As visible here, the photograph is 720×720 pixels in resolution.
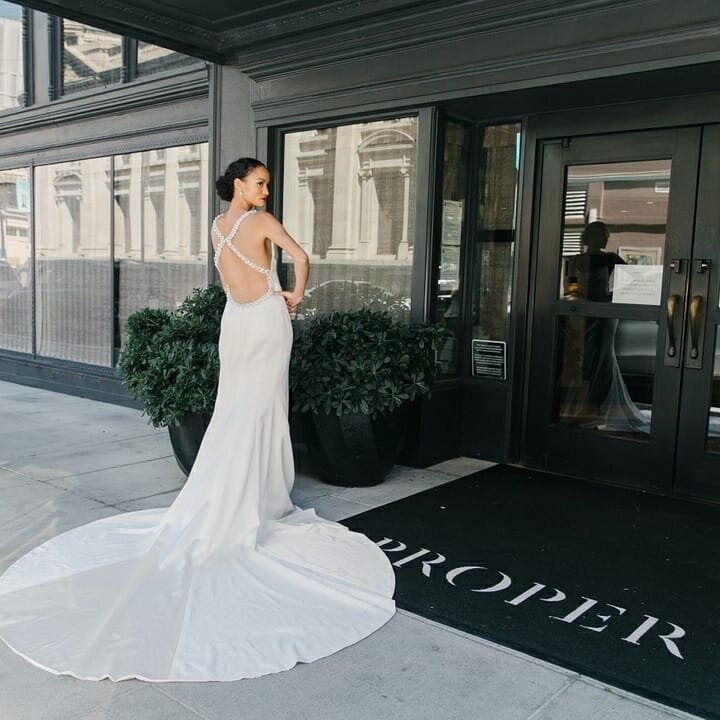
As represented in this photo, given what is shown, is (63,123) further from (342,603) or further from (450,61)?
(342,603)

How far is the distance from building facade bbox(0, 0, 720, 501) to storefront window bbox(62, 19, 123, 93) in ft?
2.79

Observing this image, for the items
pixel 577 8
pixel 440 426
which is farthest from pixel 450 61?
pixel 440 426

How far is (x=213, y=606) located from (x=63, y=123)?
277 inches

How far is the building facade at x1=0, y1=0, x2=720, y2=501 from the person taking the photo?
4.95 m

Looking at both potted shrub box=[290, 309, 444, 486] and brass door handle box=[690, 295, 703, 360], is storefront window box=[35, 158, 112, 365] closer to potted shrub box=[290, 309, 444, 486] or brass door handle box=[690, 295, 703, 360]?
potted shrub box=[290, 309, 444, 486]

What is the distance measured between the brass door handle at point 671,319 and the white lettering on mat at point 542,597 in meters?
2.20

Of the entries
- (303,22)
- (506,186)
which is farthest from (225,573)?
(303,22)

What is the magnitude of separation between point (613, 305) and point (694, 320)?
56 cm

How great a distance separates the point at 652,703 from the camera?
2.70 m

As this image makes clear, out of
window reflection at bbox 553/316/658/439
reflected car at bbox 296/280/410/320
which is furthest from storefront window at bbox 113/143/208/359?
window reflection at bbox 553/316/658/439

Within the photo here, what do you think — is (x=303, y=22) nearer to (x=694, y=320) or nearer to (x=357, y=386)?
(x=357, y=386)

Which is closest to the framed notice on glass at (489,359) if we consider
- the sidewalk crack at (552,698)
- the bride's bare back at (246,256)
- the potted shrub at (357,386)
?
the potted shrub at (357,386)

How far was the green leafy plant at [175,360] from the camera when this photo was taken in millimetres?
4914

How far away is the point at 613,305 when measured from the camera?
539 cm
